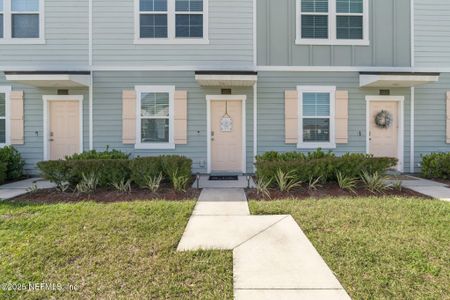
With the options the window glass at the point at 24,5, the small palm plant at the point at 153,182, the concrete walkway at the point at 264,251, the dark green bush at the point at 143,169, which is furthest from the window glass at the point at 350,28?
the window glass at the point at 24,5

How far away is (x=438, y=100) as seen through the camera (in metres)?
8.63

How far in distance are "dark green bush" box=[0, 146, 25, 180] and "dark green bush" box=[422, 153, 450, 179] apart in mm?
11744

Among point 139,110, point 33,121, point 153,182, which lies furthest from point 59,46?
point 153,182

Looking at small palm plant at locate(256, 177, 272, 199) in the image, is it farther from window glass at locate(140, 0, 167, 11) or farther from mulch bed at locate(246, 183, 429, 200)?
window glass at locate(140, 0, 167, 11)

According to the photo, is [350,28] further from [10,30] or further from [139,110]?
[10,30]

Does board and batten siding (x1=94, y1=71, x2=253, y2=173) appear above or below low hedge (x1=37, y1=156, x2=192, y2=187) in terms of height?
above

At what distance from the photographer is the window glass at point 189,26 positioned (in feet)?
27.5

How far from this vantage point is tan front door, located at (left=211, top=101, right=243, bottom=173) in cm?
852

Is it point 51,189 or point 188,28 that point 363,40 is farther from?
point 51,189

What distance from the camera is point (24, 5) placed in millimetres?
8305

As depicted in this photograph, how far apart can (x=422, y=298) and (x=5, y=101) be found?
35.2ft

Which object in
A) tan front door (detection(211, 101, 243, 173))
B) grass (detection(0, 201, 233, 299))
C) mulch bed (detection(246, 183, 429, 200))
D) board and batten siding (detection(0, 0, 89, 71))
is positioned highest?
board and batten siding (detection(0, 0, 89, 71))

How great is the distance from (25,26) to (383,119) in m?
11.4

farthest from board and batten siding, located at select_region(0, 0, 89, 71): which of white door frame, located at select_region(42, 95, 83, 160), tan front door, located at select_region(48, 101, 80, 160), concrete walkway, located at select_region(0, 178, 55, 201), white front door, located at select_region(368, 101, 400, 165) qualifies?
white front door, located at select_region(368, 101, 400, 165)
